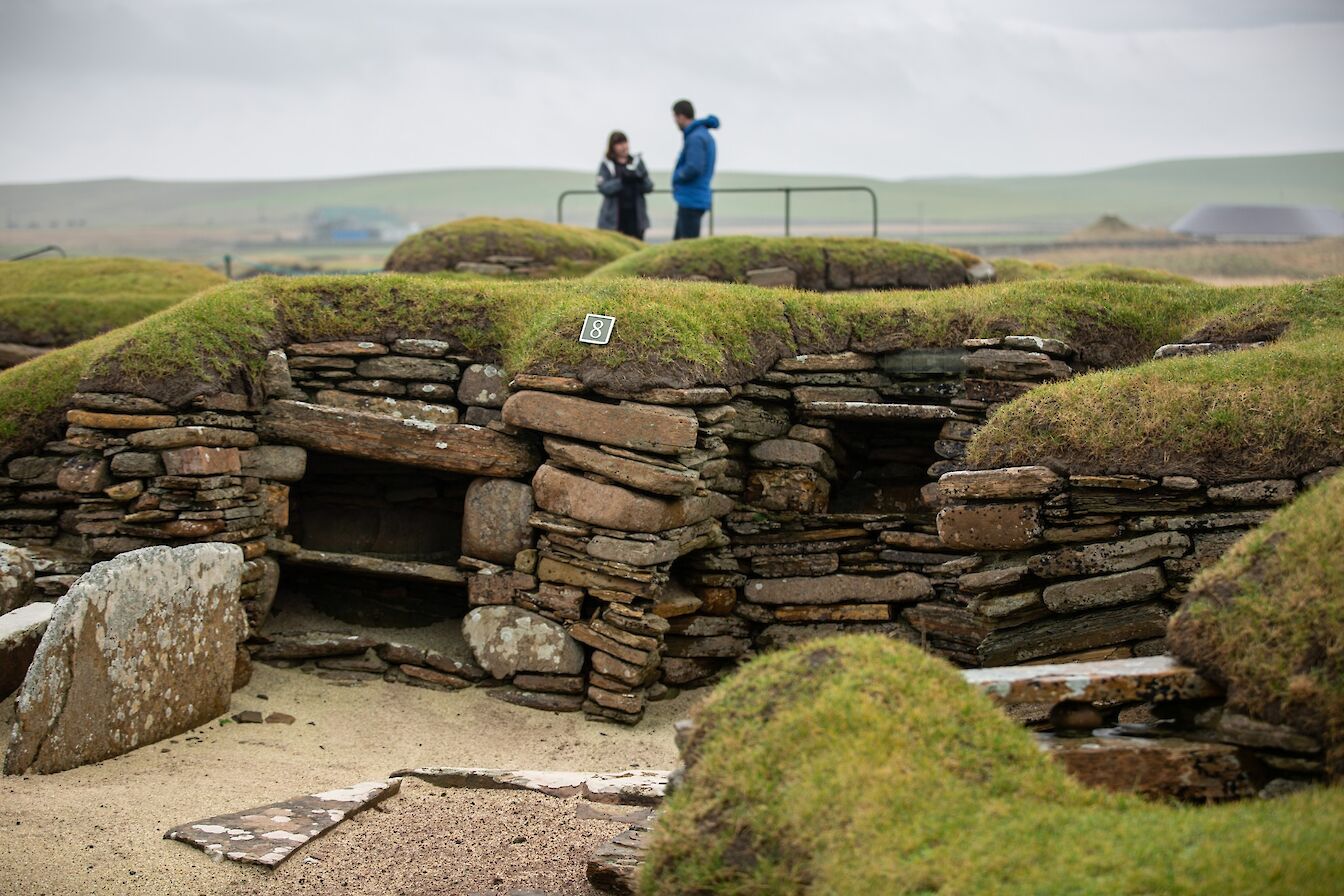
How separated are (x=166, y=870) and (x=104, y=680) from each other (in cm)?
244

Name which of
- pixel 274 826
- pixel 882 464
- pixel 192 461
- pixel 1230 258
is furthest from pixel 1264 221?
pixel 274 826

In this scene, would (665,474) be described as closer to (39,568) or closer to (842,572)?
(842,572)

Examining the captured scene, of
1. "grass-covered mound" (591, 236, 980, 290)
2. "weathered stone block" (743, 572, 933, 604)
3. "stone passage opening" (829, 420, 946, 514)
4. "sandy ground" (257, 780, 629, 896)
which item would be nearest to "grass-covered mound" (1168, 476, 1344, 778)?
"sandy ground" (257, 780, 629, 896)

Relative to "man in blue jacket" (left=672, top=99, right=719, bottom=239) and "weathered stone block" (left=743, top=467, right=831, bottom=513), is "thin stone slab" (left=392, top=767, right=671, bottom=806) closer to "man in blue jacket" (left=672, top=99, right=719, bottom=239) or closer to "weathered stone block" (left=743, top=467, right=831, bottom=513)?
"weathered stone block" (left=743, top=467, right=831, bottom=513)

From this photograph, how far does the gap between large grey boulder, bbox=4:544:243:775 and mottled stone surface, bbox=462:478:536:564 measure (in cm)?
219

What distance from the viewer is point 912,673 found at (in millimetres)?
6582

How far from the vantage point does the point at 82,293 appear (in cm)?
1989

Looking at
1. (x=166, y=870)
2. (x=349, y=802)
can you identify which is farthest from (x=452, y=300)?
(x=166, y=870)

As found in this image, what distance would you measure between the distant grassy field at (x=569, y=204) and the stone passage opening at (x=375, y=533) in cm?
11225

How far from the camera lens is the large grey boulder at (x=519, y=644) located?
12188mm

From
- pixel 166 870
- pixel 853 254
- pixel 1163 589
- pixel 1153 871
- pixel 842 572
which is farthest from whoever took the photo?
pixel 853 254

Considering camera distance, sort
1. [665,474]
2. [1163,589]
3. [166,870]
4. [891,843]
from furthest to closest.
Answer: [665,474] < [1163,589] < [166,870] < [891,843]

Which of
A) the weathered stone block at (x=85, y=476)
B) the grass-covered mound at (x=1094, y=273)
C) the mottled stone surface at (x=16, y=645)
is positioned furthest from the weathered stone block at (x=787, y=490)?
the mottled stone surface at (x=16, y=645)

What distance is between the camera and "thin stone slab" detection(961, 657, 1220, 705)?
267 inches
